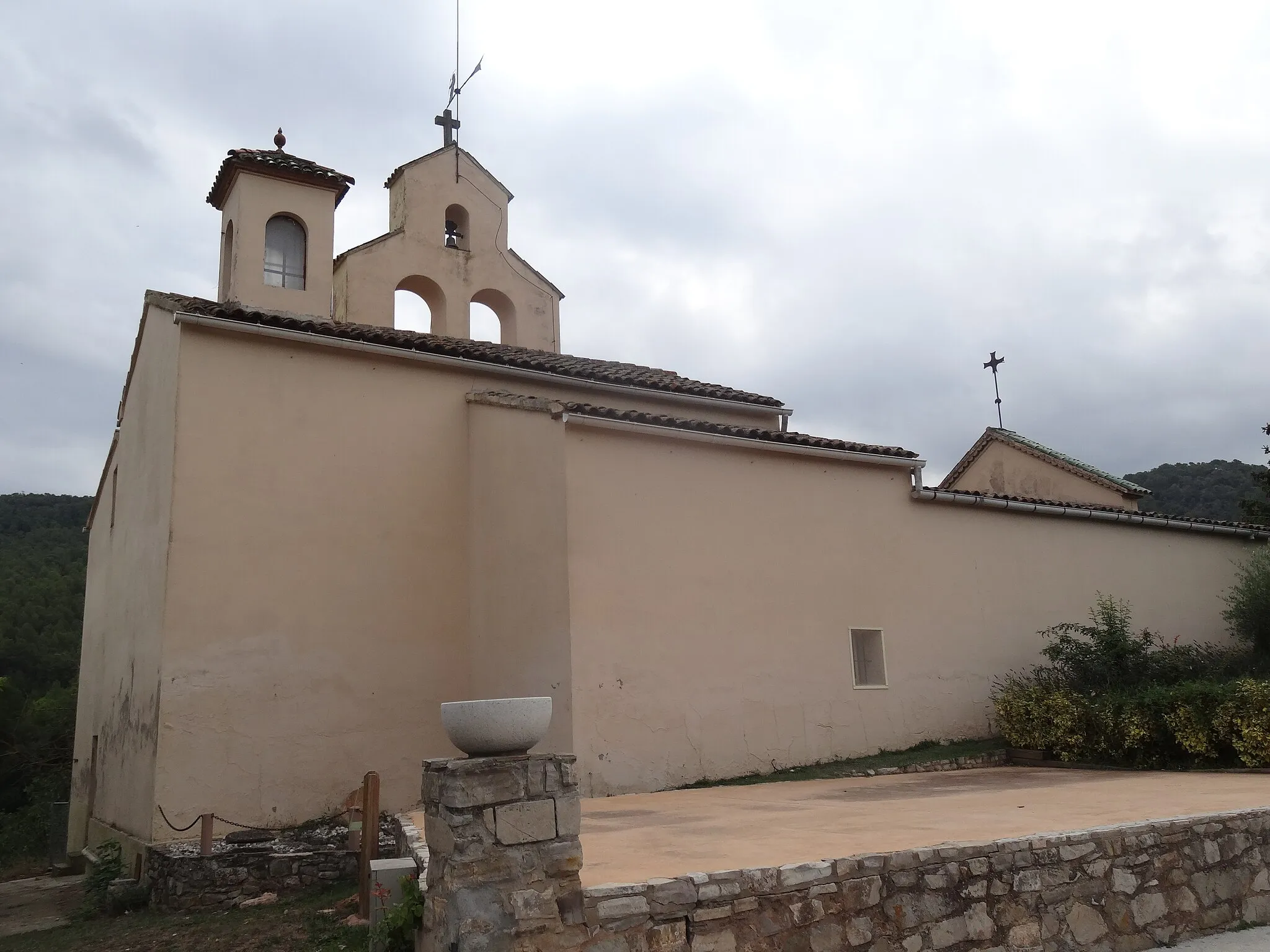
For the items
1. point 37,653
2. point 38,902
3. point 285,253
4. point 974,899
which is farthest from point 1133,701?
point 37,653

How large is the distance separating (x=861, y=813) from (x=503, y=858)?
13.9ft

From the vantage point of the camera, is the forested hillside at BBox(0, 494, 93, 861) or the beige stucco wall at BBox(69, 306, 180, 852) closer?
the beige stucco wall at BBox(69, 306, 180, 852)

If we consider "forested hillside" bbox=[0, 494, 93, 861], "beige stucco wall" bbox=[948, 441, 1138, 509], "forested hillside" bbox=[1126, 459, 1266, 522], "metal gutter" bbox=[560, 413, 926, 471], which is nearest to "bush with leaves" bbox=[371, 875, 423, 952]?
"metal gutter" bbox=[560, 413, 926, 471]

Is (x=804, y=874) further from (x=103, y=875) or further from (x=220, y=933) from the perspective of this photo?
(x=103, y=875)

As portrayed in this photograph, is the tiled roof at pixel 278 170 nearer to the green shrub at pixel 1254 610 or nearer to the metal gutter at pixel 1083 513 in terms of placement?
the metal gutter at pixel 1083 513

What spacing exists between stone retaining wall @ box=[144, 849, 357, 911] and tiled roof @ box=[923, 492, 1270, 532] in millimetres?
9386

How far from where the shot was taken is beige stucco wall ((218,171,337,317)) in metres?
14.8

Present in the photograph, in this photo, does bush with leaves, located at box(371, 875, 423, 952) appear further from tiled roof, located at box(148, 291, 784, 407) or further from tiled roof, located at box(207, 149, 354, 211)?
tiled roof, located at box(207, 149, 354, 211)

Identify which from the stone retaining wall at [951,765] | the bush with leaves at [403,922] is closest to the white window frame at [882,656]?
the stone retaining wall at [951,765]

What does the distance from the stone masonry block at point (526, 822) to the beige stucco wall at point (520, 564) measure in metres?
5.29

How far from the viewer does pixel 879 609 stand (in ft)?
43.2

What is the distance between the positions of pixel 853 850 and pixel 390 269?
1276 cm

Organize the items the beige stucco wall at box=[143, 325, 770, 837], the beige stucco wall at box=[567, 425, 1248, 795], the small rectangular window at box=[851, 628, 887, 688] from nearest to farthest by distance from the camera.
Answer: the beige stucco wall at box=[143, 325, 770, 837] < the beige stucco wall at box=[567, 425, 1248, 795] < the small rectangular window at box=[851, 628, 887, 688]

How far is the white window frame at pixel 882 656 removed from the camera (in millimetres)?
12758
